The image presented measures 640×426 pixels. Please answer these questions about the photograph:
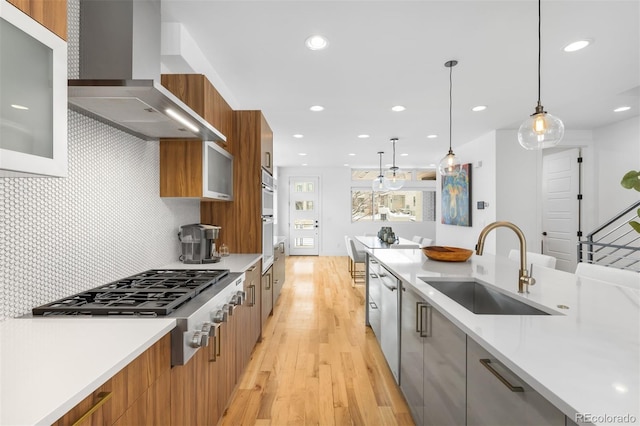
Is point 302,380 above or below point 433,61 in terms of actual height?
below

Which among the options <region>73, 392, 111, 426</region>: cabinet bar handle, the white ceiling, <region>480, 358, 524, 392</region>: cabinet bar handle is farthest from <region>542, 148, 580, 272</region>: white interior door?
<region>73, 392, 111, 426</region>: cabinet bar handle

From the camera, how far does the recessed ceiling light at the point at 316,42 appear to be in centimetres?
232

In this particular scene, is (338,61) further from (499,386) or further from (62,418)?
(62,418)

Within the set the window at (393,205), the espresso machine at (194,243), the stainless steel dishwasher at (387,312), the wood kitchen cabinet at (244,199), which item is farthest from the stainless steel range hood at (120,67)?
the window at (393,205)

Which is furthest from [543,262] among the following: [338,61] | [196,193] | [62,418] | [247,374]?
[62,418]

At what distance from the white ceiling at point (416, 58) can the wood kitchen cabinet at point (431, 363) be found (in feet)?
6.13

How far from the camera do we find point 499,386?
910 mm

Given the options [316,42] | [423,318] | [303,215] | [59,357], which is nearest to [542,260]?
[423,318]

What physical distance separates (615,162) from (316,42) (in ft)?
17.1

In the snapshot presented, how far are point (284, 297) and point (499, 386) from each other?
3867mm

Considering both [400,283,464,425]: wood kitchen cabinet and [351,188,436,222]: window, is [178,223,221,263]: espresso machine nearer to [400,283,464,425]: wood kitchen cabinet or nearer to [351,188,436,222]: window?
[400,283,464,425]: wood kitchen cabinet

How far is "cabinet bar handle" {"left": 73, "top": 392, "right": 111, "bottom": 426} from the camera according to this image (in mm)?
705

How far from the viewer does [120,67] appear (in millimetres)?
1457

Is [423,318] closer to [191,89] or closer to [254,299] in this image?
[254,299]
